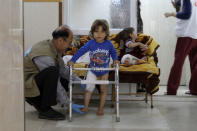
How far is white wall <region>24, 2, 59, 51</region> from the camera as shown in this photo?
4613 mm

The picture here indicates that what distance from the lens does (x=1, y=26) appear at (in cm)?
120

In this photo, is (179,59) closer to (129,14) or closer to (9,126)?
(129,14)

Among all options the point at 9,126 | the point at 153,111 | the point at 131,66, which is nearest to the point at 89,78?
the point at 131,66

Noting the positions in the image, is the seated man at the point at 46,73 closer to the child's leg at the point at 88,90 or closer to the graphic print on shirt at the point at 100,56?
the child's leg at the point at 88,90

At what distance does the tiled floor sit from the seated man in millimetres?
155

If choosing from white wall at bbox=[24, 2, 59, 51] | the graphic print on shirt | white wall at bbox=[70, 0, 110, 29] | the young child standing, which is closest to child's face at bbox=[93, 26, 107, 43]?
the young child standing

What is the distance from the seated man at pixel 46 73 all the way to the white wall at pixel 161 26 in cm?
237

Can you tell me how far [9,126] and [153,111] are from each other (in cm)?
264

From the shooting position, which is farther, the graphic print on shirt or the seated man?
the graphic print on shirt

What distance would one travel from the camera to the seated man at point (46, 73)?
326 cm

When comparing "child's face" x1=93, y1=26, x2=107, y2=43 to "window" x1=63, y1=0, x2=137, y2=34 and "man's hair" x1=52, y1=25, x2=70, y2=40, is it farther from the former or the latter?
"window" x1=63, y1=0, x2=137, y2=34

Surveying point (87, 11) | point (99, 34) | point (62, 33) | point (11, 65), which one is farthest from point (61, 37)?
point (11, 65)

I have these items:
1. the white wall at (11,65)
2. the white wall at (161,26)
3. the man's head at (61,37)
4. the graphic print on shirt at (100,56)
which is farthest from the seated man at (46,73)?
the white wall at (161,26)

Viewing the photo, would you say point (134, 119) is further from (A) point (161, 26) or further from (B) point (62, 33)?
(A) point (161, 26)
